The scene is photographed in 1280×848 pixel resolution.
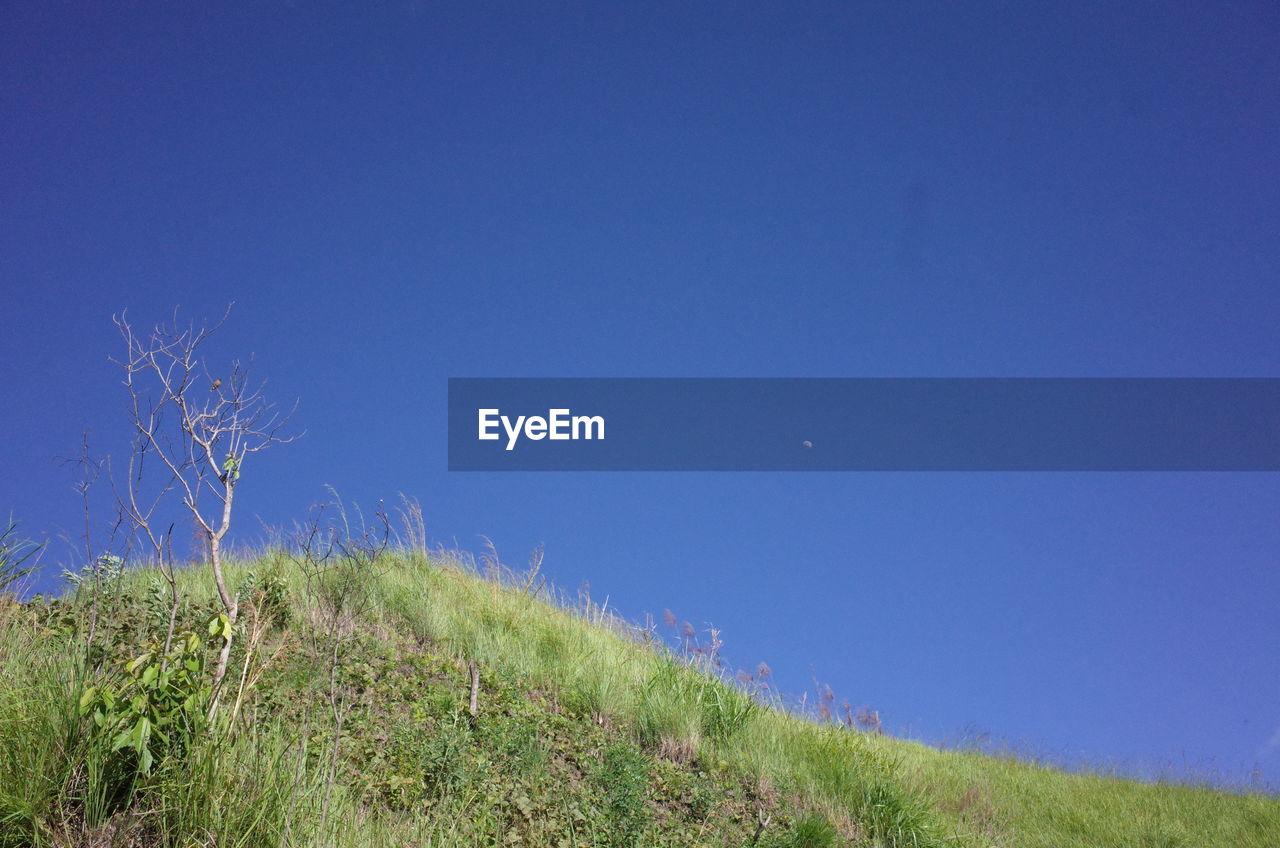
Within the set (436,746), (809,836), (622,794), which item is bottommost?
(809,836)

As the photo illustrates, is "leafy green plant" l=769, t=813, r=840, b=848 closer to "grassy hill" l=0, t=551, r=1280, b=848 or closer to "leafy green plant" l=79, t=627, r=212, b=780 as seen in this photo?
"grassy hill" l=0, t=551, r=1280, b=848

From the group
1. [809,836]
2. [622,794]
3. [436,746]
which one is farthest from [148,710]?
[809,836]

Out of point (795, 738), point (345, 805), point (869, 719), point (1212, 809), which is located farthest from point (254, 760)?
point (1212, 809)

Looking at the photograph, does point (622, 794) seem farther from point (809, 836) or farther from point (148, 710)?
point (148, 710)

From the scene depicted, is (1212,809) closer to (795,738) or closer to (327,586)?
(795,738)

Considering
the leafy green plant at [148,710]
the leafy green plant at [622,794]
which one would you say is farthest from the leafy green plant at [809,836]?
the leafy green plant at [148,710]

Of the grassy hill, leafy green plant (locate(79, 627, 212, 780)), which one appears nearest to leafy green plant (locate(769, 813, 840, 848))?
the grassy hill

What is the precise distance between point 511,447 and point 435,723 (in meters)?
4.24

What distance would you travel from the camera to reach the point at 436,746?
282 inches

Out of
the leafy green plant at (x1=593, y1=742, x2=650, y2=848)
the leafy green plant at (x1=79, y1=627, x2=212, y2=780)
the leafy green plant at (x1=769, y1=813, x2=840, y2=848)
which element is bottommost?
the leafy green plant at (x1=769, y1=813, x2=840, y2=848)

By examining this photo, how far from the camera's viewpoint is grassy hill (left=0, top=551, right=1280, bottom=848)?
4.97 m

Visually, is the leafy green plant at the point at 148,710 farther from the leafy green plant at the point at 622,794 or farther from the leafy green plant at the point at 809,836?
the leafy green plant at the point at 809,836

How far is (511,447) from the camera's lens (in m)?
11.2

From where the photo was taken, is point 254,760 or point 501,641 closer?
point 254,760
